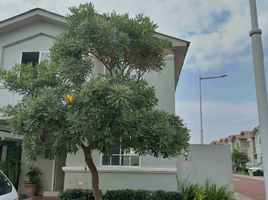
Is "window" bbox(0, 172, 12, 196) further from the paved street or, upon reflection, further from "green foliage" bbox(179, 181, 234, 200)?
the paved street

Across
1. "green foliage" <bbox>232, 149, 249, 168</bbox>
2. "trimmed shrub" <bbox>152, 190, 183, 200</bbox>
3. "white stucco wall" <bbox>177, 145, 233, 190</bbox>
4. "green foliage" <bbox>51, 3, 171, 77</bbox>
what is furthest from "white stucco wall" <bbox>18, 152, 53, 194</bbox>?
"green foliage" <bbox>232, 149, 249, 168</bbox>

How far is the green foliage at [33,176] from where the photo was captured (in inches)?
545

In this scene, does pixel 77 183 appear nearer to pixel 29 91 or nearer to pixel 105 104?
pixel 29 91

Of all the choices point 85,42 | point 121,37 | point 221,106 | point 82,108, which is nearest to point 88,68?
point 85,42

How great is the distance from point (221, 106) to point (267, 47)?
21.6m

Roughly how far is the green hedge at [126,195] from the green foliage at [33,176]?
355cm

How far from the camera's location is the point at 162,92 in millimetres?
12594

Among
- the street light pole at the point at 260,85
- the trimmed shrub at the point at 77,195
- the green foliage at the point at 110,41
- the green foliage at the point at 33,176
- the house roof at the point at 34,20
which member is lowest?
the trimmed shrub at the point at 77,195

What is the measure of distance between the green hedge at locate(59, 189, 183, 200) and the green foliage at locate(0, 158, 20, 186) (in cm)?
429

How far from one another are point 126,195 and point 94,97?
206 inches

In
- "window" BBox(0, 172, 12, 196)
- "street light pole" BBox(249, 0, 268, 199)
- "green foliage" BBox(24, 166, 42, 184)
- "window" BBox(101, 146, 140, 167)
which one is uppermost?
"street light pole" BBox(249, 0, 268, 199)

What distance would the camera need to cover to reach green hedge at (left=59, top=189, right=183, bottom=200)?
1077 cm

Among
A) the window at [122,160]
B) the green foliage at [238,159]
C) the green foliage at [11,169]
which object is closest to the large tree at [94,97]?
the window at [122,160]

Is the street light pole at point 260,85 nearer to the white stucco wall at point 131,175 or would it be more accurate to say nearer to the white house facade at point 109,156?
the white house facade at point 109,156
